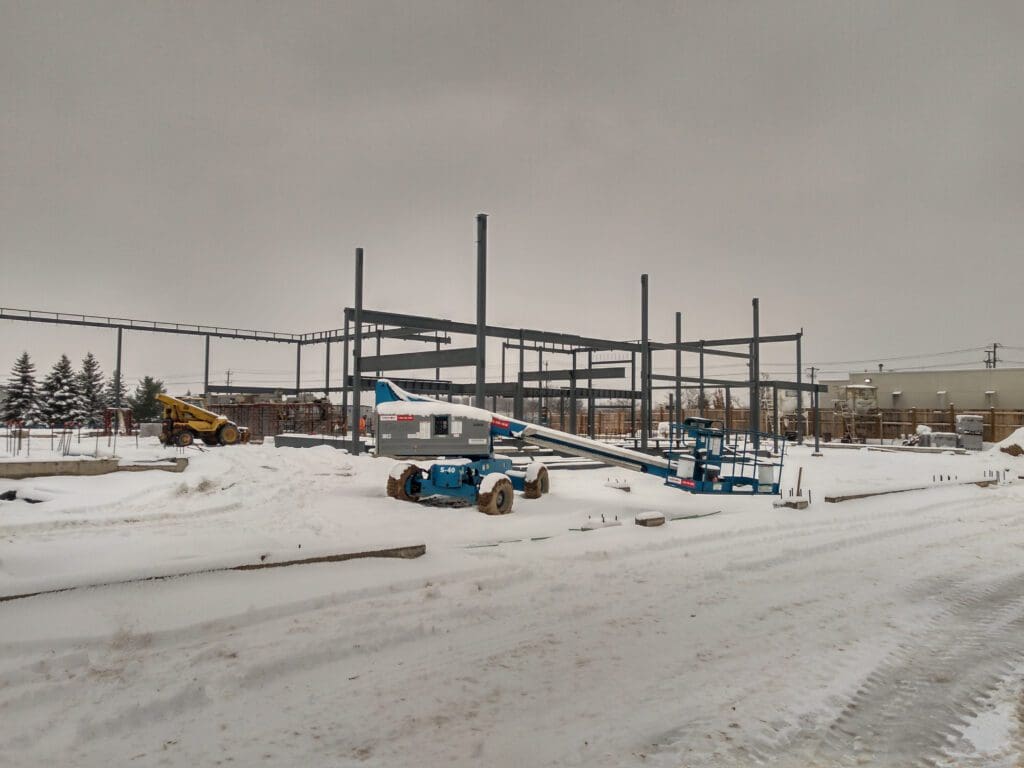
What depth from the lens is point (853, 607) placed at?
6.35 m

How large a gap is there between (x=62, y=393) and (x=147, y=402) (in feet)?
36.3

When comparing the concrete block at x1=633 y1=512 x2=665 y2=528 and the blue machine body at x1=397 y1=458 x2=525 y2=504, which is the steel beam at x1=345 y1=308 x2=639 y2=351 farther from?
the concrete block at x1=633 y1=512 x2=665 y2=528

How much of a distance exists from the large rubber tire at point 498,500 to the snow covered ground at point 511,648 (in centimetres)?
159

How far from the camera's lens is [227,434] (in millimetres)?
25750

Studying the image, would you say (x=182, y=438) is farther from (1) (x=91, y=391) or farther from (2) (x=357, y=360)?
(1) (x=91, y=391)

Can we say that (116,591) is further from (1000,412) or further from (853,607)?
(1000,412)

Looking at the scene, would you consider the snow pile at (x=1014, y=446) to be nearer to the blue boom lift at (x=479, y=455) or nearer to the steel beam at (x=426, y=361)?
the blue boom lift at (x=479, y=455)

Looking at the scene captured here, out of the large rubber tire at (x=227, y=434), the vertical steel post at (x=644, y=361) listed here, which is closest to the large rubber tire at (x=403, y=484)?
the vertical steel post at (x=644, y=361)

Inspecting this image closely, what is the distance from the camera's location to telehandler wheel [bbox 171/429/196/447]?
23922 mm

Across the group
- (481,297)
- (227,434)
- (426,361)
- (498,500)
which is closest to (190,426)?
(227,434)

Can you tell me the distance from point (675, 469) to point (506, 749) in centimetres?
1133

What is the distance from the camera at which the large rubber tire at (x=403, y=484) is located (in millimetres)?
12875

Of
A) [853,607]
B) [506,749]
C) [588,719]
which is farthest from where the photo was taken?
[853,607]

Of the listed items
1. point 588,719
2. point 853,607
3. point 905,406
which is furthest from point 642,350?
point 905,406
